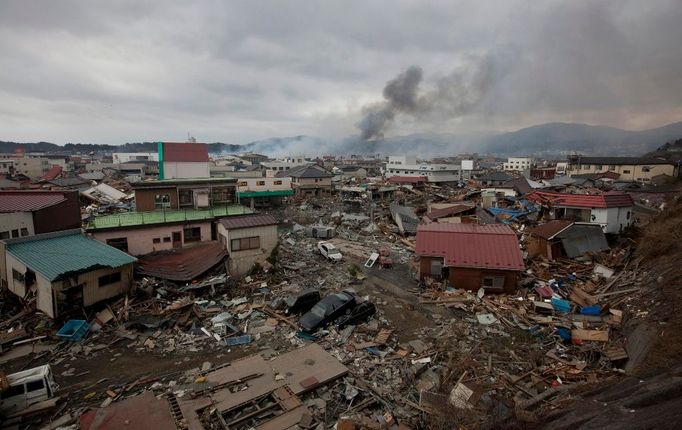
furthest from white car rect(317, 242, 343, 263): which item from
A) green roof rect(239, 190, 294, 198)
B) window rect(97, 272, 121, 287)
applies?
green roof rect(239, 190, 294, 198)

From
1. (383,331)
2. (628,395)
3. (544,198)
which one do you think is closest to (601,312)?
(628,395)

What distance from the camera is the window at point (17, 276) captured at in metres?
16.8

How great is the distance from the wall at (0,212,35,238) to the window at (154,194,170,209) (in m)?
7.18

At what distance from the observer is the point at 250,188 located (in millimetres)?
45688

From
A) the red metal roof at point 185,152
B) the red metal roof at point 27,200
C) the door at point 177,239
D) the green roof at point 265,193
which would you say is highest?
the red metal roof at point 185,152

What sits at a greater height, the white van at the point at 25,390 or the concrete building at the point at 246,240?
the concrete building at the point at 246,240

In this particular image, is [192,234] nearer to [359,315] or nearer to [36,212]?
[36,212]

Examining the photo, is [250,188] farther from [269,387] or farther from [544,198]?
[269,387]

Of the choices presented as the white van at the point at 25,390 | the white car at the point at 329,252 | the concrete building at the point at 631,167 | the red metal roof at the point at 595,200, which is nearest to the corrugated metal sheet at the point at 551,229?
the red metal roof at the point at 595,200

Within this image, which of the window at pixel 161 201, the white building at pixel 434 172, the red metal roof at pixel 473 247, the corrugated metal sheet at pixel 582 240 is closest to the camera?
the red metal roof at pixel 473 247

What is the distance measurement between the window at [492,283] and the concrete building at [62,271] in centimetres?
1882

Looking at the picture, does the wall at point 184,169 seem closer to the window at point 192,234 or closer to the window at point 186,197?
the window at point 186,197

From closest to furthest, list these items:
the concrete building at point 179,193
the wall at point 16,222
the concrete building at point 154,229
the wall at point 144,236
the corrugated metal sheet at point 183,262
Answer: the wall at point 16,222, the corrugated metal sheet at point 183,262, the wall at point 144,236, the concrete building at point 154,229, the concrete building at point 179,193

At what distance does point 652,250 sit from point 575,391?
14.1m
